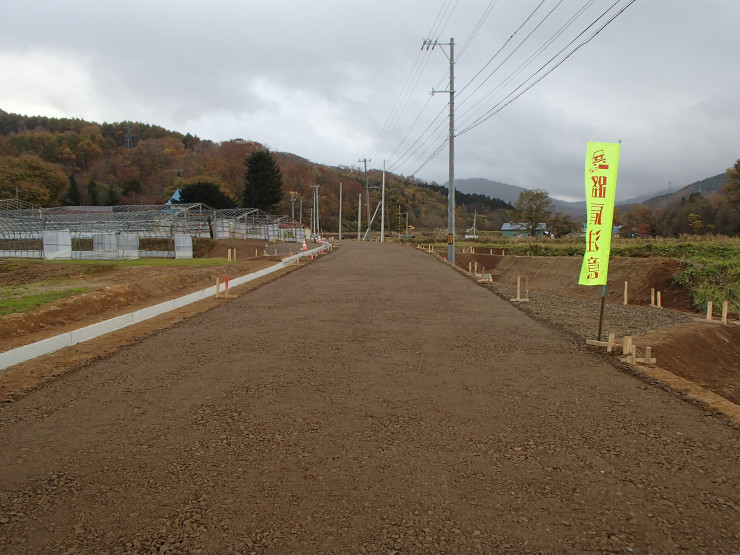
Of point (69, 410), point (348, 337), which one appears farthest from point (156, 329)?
point (69, 410)

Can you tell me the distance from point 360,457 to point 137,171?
11695 centimetres

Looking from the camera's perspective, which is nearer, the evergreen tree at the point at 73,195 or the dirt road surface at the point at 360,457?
Answer: the dirt road surface at the point at 360,457

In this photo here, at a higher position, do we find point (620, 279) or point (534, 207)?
point (534, 207)

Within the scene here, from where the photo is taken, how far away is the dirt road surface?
3.18m

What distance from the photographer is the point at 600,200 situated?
8516 millimetres

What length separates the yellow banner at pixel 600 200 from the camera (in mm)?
8414

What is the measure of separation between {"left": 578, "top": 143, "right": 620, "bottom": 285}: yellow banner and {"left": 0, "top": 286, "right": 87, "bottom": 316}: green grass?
12146 millimetres

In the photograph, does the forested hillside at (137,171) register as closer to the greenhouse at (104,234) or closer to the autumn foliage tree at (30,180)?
the autumn foliage tree at (30,180)

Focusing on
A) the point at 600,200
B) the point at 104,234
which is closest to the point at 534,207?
the point at 104,234

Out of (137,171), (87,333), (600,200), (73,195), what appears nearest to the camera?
(600,200)

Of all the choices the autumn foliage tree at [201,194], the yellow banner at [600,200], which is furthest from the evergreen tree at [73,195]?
the yellow banner at [600,200]

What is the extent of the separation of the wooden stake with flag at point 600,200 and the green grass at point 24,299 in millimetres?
12154

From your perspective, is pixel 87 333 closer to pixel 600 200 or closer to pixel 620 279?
pixel 600 200

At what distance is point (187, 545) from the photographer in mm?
3035
